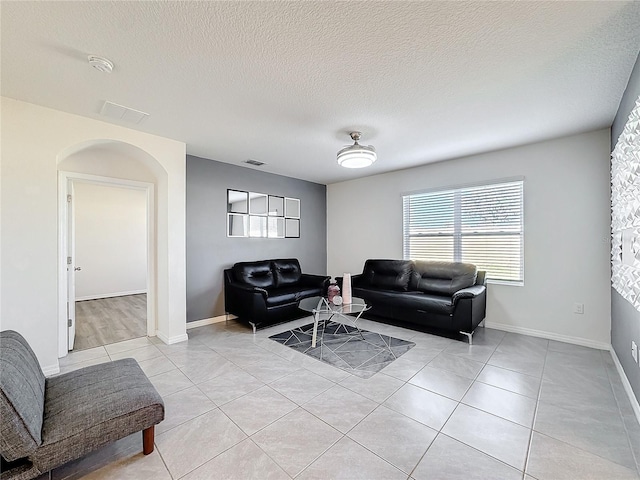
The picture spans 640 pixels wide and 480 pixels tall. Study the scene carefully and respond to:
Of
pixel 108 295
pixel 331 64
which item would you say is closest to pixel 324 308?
pixel 331 64

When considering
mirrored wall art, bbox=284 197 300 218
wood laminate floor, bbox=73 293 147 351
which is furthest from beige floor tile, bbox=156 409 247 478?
mirrored wall art, bbox=284 197 300 218

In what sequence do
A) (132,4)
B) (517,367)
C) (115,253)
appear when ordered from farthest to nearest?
1. (115,253)
2. (517,367)
3. (132,4)

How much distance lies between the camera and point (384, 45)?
1801 millimetres

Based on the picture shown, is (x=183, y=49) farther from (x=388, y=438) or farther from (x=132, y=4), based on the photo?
(x=388, y=438)

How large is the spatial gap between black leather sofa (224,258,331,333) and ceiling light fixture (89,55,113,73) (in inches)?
108

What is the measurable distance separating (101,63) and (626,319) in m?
4.53


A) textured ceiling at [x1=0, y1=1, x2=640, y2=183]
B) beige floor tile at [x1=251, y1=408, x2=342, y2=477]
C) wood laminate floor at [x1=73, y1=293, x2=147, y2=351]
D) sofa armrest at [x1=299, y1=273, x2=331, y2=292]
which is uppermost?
textured ceiling at [x1=0, y1=1, x2=640, y2=183]

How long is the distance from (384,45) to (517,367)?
3.11 metres

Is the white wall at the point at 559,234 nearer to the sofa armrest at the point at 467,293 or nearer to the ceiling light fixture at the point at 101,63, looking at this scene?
the sofa armrest at the point at 467,293

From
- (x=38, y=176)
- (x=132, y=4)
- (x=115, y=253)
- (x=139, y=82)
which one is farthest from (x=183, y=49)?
(x=115, y=253)

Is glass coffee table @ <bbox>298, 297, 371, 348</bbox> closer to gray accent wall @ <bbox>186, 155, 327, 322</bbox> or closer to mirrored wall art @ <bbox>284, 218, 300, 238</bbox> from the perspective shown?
gray accent wall @ <bbox>186, 155, 327, 322</bbox>

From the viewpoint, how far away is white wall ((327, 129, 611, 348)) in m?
3.20

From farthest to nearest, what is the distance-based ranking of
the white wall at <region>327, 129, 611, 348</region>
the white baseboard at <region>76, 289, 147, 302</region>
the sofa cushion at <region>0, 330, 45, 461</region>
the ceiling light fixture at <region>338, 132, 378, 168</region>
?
the white baseboard at <region>76, 289, 147, 302</region>
the white wall at <region>327, 129, 611, 348</region>
the ceiling light fixture at <region>338, 132, 378, 168</region>
the sofa cushion at <region>0, 330, 45, 461</region>

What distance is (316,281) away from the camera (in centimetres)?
482
